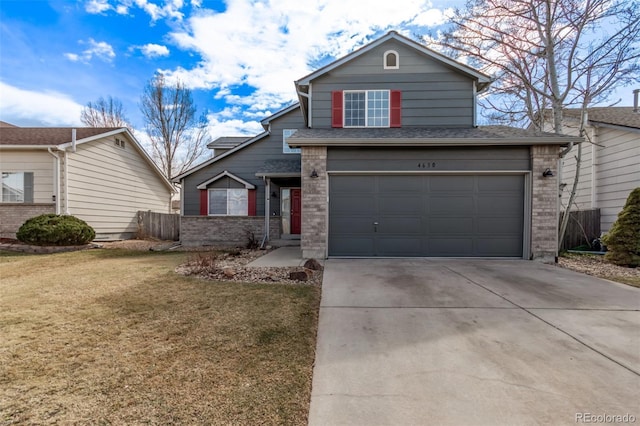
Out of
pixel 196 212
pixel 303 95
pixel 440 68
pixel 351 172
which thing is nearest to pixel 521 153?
pixel 440 68

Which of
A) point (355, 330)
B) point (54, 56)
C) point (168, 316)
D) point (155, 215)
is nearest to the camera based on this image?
point (355, 330)

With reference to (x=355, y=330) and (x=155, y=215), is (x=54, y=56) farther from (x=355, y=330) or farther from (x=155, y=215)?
(x=355, y=330)

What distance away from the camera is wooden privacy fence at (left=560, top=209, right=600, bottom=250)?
34.8ft

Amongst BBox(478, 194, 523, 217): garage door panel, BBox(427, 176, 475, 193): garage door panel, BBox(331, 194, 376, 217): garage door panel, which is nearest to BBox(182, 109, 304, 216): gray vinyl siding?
BBox(331, 194, 376, 217): garage door panel

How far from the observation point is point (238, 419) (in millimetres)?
1911

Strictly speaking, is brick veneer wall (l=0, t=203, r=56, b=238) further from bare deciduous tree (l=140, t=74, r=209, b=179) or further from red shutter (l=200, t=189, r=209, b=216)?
bare deciduous tree (l=140, t=74, r=209, b=179)

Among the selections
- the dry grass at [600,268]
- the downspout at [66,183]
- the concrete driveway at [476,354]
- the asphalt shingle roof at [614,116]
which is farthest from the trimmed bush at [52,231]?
the asphalt shingle roof at [614,116]

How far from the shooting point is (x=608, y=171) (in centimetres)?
1068

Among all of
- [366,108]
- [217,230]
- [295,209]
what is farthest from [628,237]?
[217,230]

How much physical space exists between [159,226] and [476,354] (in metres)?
15.4

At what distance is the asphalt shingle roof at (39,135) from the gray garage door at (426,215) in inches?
476

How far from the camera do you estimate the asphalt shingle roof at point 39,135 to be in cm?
1161

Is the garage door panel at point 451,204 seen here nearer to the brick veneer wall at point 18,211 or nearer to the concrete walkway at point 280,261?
the concrete walkway at point 280,261

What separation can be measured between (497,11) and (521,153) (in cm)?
545
